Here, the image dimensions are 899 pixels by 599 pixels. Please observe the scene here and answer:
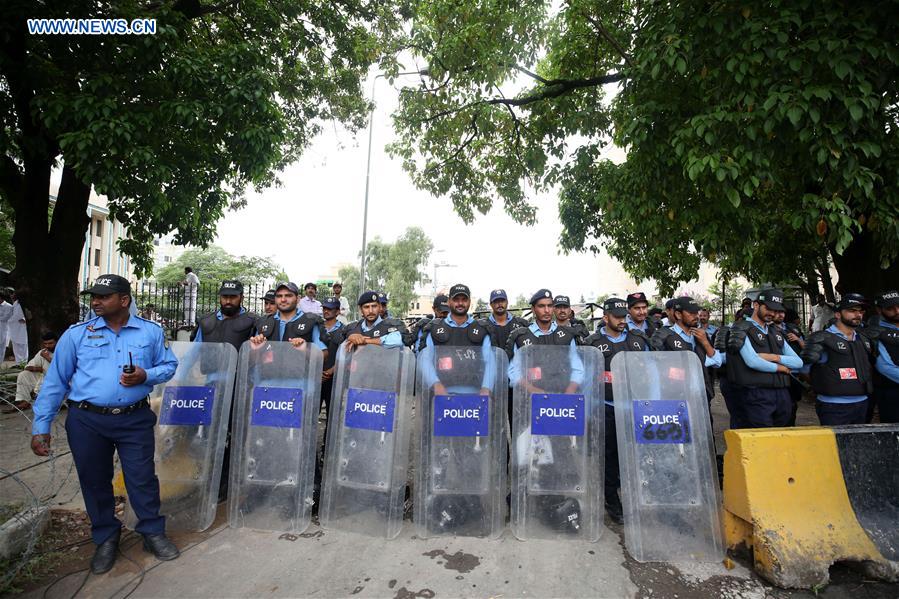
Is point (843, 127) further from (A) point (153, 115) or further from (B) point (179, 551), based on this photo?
(A) point (153, 115)

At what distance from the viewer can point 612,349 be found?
3.96m

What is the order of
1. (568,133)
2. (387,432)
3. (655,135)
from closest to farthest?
(387,432), (655,135), (568,133)

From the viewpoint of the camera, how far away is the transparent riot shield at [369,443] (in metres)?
3.39

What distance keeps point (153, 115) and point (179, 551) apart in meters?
5.02

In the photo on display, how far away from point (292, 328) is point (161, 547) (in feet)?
6.18

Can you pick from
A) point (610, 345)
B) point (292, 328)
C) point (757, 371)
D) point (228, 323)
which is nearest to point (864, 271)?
point (757, 371)

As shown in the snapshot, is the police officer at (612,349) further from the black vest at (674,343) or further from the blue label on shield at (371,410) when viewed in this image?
the blue label on shield at (371,410)

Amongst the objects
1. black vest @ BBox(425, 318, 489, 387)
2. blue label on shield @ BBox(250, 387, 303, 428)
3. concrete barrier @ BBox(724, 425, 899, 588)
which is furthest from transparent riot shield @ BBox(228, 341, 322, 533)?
concrete barrier @ BBox(724, 425, 899, 588)

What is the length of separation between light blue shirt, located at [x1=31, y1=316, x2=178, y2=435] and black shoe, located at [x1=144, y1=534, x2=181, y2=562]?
918mm

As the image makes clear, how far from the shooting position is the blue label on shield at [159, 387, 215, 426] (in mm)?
3574

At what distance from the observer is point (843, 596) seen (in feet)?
8.90

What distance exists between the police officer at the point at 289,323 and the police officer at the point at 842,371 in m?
4.22

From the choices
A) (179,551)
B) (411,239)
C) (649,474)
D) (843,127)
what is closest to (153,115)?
(179,551)

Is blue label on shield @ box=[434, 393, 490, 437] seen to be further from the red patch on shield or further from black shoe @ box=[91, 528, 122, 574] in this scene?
the red patch on shield
